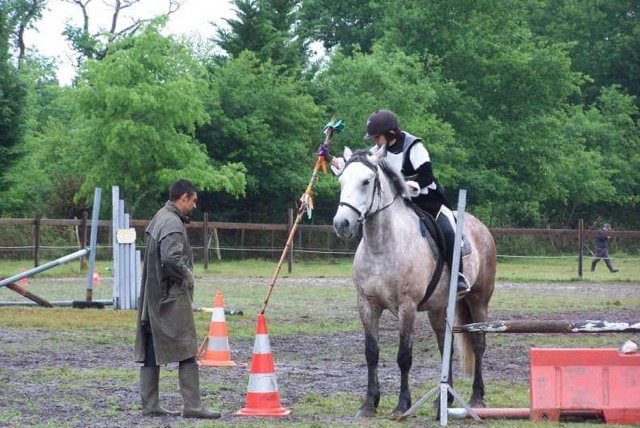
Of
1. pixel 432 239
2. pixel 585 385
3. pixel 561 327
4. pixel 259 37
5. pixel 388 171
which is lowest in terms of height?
pixel 585 385

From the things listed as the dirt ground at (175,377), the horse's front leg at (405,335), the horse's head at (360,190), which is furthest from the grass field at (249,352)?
the horse's head at (360,190)

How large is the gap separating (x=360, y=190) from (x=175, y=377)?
3.49m

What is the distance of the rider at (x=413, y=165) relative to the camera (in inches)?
366

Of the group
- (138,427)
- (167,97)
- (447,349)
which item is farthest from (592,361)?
(167,97)

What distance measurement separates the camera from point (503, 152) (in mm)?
52594

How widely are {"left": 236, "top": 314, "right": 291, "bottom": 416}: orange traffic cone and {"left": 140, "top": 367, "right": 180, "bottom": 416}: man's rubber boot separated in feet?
1.99

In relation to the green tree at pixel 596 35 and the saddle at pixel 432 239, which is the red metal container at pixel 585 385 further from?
the green tree at pixel 596 35

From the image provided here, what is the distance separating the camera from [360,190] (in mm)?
8695

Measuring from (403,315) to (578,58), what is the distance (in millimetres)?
62425

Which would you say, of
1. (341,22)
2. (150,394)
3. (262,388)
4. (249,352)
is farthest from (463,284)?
(341,22)

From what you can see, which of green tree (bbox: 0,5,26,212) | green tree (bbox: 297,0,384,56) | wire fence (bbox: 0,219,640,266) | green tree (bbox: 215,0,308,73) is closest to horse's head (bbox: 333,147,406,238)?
wire fence (bbox: 0,219,640,266)

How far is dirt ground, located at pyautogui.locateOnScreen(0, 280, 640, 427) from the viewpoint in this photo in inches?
340

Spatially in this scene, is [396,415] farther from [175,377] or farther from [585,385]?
[175,377]

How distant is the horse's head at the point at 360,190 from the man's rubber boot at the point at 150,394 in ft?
6.26
